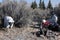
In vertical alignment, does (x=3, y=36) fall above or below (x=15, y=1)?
below

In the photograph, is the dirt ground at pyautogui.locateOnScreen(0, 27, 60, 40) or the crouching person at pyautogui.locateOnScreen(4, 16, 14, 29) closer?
the dirt ground at pyautogui.locateOnScreen(0, 27, 60, 40)

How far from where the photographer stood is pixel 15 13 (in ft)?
48.7

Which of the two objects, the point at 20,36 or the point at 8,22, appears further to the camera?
the point at 8,22

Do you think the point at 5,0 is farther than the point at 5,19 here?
Yes

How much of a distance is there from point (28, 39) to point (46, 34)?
1358 mm

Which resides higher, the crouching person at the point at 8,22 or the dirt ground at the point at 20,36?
the crouching person at the point at 8,22

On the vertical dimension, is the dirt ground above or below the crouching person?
below

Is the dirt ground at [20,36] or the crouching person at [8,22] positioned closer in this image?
the dirt ground at [20,36]

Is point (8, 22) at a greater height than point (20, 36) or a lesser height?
greater

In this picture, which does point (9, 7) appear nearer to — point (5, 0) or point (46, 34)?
point (5, 0)

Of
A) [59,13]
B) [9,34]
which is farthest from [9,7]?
[59,13]

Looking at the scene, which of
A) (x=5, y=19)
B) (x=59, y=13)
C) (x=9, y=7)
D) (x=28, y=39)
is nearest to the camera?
(x=28, y=39)

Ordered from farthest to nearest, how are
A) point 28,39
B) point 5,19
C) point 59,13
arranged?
point 59,13 < point 5,19 < point 28,39

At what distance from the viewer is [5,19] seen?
13.9 m
